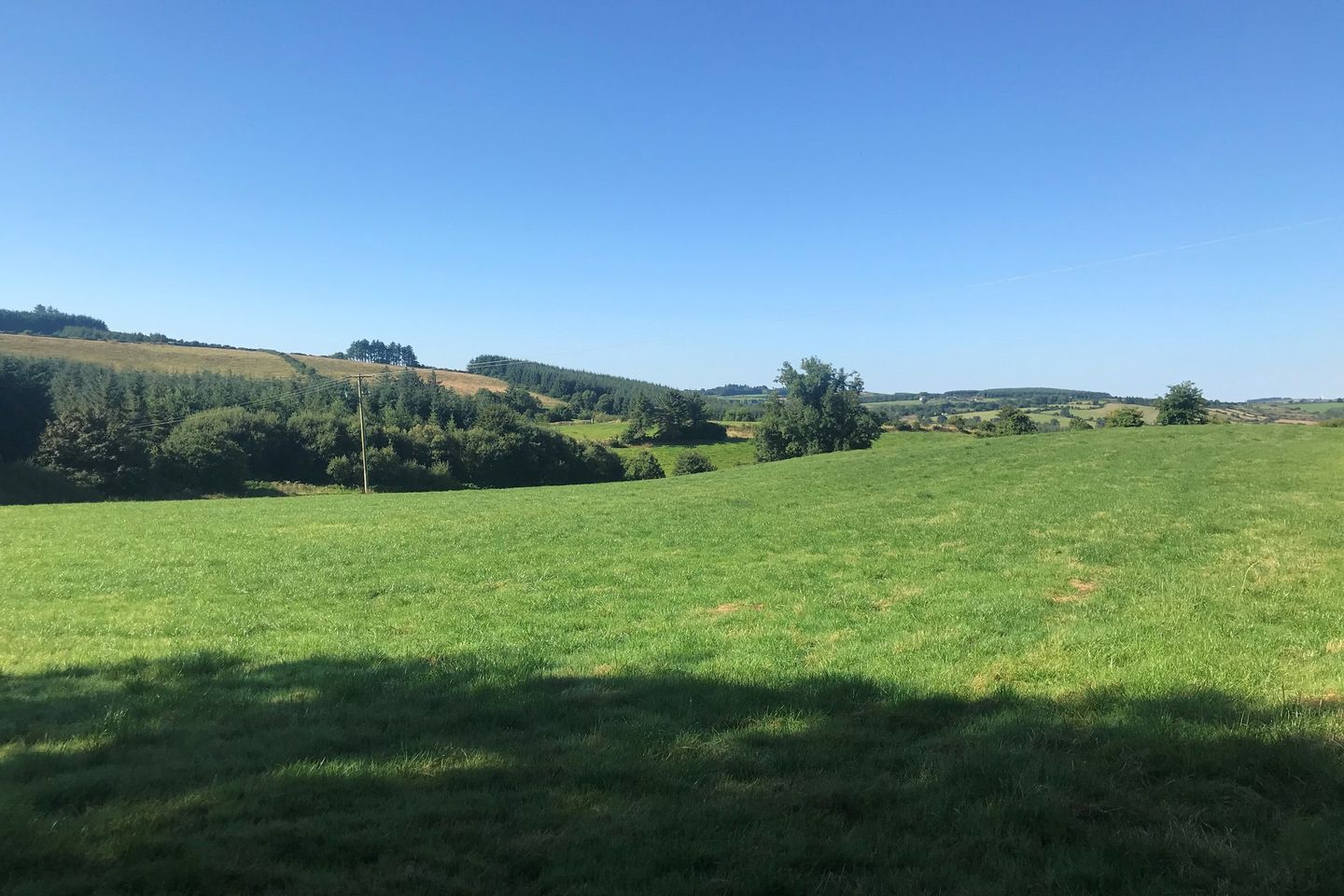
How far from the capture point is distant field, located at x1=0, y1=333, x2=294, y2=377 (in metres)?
100

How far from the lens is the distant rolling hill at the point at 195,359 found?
101 m

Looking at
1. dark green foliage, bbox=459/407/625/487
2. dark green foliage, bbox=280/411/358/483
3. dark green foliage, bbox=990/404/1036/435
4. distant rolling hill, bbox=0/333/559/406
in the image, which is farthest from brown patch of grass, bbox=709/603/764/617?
distant rolling hill, bbox=0/333/559/406

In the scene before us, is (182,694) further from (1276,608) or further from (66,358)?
(66,358)

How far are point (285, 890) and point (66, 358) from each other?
4898 inches

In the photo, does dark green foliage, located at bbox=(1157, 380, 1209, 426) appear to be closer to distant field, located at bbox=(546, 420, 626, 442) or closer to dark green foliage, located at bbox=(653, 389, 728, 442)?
dark green foliage, located at bbox=(653, 389, 728, 442)

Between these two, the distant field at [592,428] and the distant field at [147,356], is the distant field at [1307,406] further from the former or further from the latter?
the distant field at [147,356]

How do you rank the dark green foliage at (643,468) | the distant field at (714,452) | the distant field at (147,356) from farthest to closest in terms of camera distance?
the distant field at (147,356), the distant field at (714,452), the dark green foliage at (643,468)

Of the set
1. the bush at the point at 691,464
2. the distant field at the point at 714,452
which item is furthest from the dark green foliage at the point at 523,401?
the bush at the point at 691,464

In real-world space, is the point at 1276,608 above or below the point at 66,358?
below

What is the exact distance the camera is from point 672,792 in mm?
4652

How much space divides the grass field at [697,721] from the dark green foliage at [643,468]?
70151 mm

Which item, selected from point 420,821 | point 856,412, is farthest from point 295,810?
point 856,412

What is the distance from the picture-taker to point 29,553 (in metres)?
16.8

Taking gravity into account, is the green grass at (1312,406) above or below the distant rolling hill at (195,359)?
below
